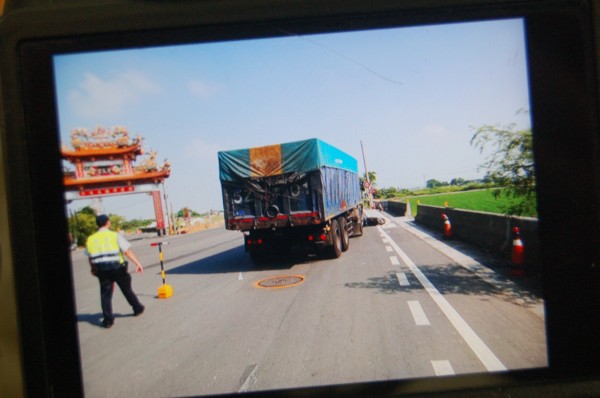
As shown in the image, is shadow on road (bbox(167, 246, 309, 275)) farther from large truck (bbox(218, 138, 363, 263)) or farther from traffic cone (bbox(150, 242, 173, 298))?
traffic cone (bbox(150, 242, 173, 298))

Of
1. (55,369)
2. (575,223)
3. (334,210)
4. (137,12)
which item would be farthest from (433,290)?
(334,210)

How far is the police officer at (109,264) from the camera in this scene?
170cm

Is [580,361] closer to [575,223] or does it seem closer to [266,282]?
[575,223]

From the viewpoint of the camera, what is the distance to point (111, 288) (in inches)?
71.2

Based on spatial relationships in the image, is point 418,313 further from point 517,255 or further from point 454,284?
point 517,255

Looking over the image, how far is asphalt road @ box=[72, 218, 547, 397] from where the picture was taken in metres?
1.67

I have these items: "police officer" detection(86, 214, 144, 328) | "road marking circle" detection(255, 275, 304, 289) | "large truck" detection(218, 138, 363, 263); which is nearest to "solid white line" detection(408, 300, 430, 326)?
"police officer" detection(86, 214, 144, 328)

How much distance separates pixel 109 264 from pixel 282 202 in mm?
5591

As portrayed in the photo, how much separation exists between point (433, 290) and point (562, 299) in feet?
4.26

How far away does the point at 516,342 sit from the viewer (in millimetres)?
1709

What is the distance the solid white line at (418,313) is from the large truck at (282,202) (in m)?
4.22

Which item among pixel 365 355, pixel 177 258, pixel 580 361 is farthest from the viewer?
pixel 177 258

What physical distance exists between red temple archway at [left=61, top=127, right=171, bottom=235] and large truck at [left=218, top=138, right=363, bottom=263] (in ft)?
14.0

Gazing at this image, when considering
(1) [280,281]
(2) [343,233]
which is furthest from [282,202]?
(2) [343,233]
